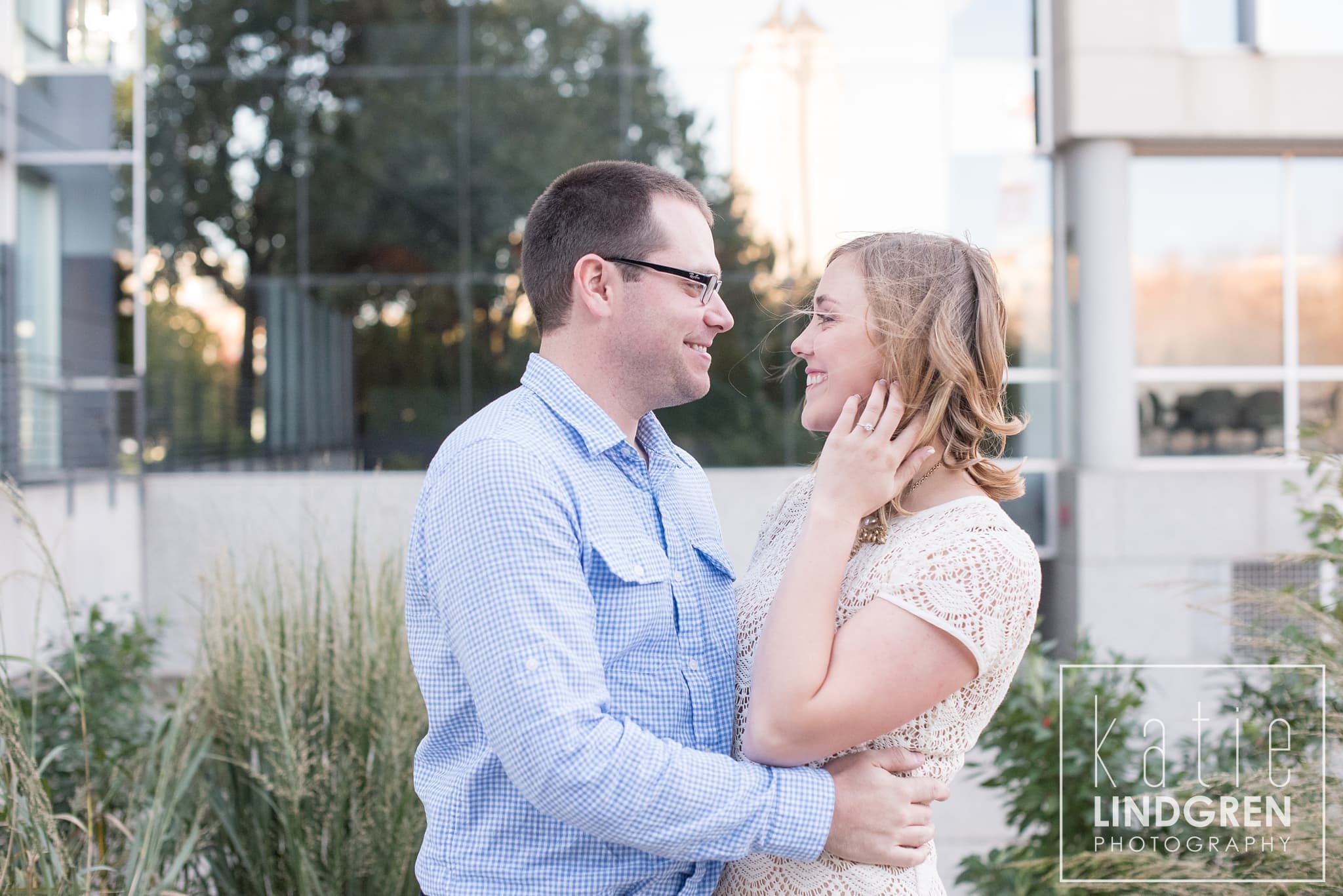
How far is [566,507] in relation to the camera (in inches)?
62.1

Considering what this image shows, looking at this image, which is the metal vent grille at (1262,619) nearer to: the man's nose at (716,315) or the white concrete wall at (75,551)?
the man's nose at (716,315)

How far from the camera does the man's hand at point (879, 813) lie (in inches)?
66.2

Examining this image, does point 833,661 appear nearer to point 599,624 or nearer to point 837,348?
point 599,624

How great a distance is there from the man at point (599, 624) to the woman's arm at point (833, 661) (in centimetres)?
7

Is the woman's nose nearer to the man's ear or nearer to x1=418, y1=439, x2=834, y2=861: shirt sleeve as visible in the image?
the man's ear

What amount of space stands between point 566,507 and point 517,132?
29.3 ft

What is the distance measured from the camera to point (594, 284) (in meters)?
1.89

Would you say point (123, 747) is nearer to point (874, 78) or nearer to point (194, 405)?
point (194, 405)

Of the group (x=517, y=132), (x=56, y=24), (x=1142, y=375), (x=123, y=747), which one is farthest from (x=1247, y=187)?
(x=56, y=24)

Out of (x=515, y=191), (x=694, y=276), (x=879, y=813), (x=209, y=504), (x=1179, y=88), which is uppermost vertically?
(x=1179, y=88)

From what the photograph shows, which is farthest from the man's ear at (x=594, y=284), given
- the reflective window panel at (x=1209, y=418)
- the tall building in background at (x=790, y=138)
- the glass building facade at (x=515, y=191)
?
the reflective window panel at (x=1209, y=418)

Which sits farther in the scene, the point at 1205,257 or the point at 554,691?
the point at 1205,257

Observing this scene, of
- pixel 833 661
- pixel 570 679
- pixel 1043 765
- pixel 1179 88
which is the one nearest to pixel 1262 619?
pixel 1043 765

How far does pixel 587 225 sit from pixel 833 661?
2.66 feet
